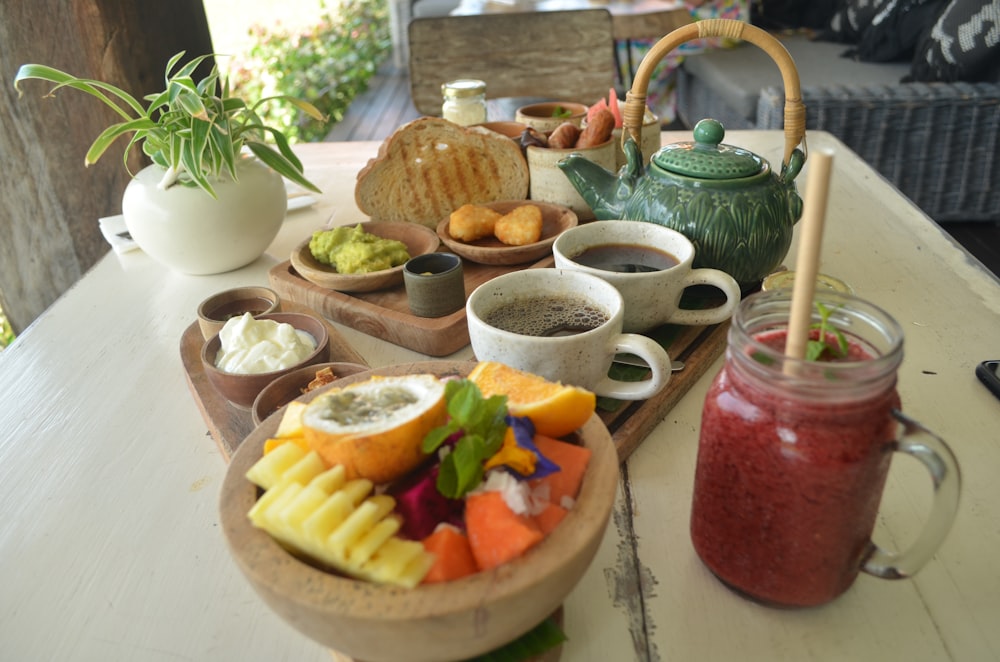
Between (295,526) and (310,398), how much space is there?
0.60ft

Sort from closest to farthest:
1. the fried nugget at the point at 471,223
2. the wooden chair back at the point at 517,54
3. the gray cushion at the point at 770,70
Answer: the fried nugget at the point at 471,223, the wooden chair back at the point at 517,54, the gray cushion at the point at 770,70

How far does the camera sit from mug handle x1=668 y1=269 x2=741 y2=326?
0.88 metres

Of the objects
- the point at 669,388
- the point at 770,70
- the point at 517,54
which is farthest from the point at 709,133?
the point at 770,70

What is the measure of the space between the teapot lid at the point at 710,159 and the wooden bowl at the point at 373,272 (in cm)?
40

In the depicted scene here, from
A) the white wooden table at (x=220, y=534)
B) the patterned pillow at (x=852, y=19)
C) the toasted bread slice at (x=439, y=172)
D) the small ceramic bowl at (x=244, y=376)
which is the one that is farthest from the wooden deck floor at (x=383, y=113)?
the small ceramic bowl at (x=244, y=376)

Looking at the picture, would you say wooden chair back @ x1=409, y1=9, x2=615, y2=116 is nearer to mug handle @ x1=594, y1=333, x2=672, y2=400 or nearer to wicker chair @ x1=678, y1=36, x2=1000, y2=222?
wicker chair @ x1=678, y1=36, x2=1000, y2=222

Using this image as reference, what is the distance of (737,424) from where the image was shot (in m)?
0.56

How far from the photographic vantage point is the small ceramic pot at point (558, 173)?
1267 millimetres

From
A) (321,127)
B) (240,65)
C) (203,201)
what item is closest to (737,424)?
(203,201)

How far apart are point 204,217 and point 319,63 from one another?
161 inches

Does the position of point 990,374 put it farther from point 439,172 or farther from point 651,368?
point 439,172

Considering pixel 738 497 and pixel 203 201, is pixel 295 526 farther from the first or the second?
pixel 203 201

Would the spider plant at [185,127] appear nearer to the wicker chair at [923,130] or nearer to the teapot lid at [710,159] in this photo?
the teapot lid at [710,159]

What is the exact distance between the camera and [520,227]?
46.5 inches
